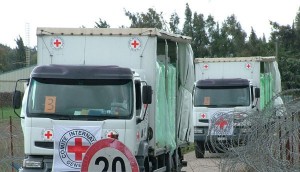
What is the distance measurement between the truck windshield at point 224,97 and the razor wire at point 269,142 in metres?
14.3

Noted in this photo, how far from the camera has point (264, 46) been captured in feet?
197

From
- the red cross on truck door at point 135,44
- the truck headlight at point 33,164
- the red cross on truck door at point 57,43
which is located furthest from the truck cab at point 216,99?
the truck headlight at point 33,164

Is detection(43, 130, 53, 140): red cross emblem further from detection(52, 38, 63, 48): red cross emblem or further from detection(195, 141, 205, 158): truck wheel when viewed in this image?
detection(195, 141, 205, 158): truck wheel

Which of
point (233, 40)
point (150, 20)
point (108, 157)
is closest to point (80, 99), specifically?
point (108, 157)

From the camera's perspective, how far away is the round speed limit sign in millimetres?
8492

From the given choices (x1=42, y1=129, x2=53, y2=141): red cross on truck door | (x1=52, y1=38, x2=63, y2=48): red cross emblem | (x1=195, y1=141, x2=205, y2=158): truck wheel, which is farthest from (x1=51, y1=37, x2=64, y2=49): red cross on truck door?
(x1=195, y1=141, x2=205, y2=158): truck wheel

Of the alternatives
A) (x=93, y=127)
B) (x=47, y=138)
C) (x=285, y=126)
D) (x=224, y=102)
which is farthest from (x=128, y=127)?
(x=224, y=102)

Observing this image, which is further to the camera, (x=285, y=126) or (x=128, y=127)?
(x=128, y=127)

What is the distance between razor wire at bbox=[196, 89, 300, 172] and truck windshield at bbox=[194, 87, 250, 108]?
1432 cm

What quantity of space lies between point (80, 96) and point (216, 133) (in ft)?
8.30

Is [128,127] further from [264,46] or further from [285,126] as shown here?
[264,46]

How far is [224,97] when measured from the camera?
81.1 feet

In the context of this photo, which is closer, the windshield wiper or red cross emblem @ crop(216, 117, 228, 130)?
the windshield wiper

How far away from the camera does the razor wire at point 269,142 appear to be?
8125 millimetres
